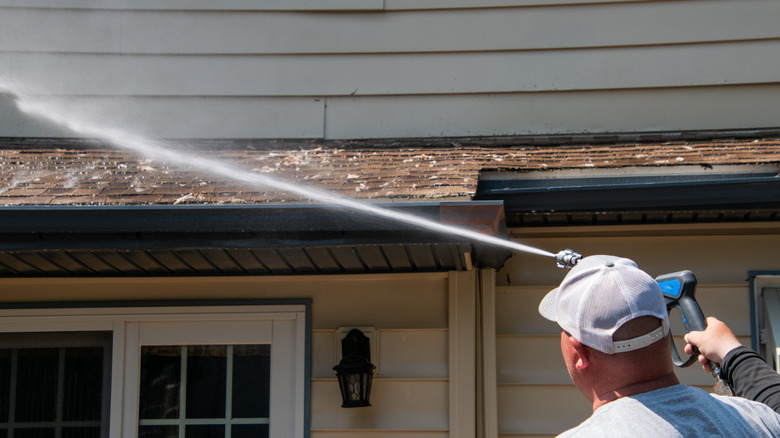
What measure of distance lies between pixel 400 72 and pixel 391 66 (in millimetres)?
71

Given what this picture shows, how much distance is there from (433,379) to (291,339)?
82 cm

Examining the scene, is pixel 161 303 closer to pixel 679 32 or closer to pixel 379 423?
pixel 379 423

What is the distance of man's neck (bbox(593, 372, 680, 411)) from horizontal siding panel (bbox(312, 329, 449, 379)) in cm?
250

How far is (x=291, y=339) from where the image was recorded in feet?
14.1

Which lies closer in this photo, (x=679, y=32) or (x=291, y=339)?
(x=291, y=339)

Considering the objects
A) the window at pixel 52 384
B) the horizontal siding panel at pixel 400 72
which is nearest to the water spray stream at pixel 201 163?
the horizontal siding panel at pixel 400 72

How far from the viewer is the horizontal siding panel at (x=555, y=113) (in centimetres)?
471

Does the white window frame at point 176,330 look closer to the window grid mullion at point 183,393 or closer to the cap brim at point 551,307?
the window grid mullion at point 183,393

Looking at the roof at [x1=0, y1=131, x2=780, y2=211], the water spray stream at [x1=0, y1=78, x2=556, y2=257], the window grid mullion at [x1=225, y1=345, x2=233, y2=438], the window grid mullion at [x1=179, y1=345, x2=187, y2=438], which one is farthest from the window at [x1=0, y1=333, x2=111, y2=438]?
the water spray stream at [x1=0, y1=78, x2=556, y2=257]

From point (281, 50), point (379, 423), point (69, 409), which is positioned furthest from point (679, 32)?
point (69, 409)

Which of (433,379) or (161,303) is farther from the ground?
(161,303)

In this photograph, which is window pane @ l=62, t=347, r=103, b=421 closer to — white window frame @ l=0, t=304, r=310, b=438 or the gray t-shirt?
white window frame @ l=0, t=304, r=310, b=438

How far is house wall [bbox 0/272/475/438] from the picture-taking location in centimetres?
414

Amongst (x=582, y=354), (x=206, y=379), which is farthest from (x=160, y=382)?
(x=582, y=354)
